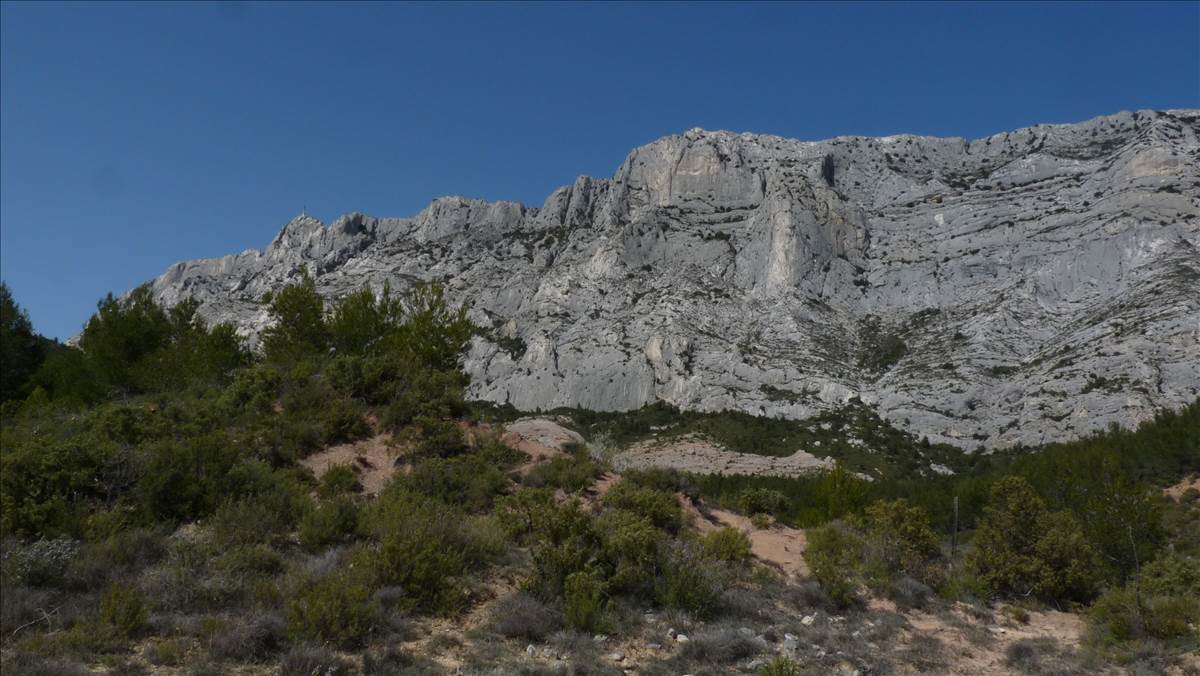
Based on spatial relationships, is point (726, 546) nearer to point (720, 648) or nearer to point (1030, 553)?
point (720, 648)

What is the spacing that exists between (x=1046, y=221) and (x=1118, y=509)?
214 ft

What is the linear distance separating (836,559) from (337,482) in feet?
31.7

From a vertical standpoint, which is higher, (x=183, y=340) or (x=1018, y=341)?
(x=1018, y=341)

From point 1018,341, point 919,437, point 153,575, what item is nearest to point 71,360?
point 153,575

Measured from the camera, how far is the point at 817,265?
74.4 m

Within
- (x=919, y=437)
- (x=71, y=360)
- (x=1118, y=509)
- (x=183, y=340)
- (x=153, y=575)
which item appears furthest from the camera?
(x=919, y=437)

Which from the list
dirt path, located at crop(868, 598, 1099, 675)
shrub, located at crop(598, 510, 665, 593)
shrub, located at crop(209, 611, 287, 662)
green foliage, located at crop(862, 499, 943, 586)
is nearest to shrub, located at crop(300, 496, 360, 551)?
shrub, located at crop(209, 611, 287, 662)

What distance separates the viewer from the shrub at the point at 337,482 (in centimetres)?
1189

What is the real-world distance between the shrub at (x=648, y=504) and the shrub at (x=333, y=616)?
6129mm

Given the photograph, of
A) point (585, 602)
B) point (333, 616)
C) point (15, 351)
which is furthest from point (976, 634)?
point (15, 351)

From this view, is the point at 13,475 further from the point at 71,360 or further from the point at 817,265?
the point at 817,265

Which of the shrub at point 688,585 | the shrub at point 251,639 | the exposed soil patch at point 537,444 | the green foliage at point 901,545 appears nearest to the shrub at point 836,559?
the green foliage at point 901,545

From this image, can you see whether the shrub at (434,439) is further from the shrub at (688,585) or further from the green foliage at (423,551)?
the shrub at (688,585)

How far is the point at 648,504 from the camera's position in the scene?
1269cm
